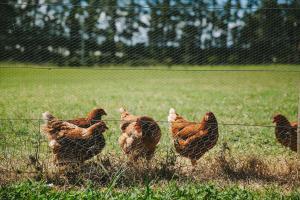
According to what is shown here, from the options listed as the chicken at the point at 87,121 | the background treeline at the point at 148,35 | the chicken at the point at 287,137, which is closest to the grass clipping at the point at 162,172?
the chicken at the point at 287,137

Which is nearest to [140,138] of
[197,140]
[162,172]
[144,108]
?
[162,172]

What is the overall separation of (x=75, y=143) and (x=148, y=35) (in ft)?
17.5

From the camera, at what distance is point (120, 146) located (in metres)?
4.29

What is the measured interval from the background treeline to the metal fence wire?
3 cm

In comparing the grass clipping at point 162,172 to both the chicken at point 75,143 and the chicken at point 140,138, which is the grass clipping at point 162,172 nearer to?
the chicken at point 75,143

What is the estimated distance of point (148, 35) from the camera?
8.83 metres

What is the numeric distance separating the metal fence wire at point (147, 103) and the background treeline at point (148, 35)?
3 centimetres

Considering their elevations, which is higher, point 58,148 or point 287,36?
point 287,36

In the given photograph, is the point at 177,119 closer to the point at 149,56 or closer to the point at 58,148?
the point at 58,148

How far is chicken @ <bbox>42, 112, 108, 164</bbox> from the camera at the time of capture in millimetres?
3895

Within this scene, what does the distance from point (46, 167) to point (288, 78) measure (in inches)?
581

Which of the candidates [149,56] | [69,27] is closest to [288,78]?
[149,56]

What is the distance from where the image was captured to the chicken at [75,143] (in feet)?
12.8

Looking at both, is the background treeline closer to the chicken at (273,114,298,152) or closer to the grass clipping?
the chicken at (273,114,298,152)
